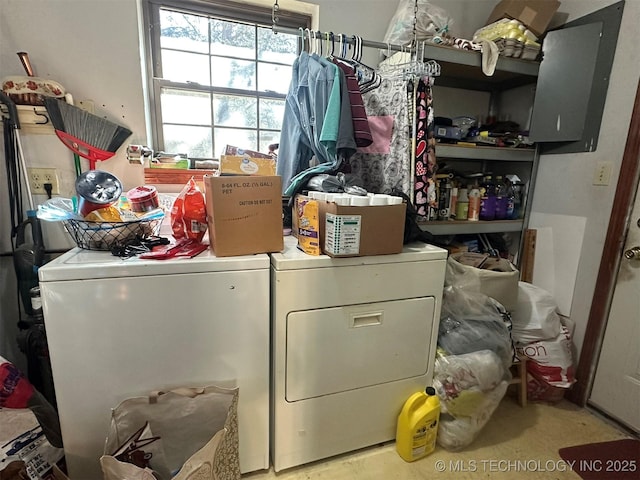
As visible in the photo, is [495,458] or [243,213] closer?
[243,213]

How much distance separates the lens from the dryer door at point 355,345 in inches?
47.2

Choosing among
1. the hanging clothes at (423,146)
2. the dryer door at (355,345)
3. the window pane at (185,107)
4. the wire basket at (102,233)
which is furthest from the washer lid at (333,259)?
the window pane at (185,107)

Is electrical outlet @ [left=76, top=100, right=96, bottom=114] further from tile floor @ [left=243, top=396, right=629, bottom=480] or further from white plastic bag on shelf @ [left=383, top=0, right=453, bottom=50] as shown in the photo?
tile floor @ [left=243, top=396, right=629, bottom=480]

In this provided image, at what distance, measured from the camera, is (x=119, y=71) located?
1.49 metres

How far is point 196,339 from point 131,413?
30 centimetres

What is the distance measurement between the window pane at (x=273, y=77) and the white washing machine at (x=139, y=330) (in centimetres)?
126

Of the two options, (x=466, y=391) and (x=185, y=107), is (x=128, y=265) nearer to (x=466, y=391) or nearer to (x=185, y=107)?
(x=185, y=107)

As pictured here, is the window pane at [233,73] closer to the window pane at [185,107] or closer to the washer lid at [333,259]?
the window pane at [185,107]

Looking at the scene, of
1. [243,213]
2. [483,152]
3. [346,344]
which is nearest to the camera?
[243,213]

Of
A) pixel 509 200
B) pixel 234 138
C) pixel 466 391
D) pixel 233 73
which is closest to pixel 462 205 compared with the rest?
pixel 509 200

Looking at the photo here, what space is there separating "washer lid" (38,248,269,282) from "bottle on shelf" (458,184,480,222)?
1446mm

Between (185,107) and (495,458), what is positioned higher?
(185,107)

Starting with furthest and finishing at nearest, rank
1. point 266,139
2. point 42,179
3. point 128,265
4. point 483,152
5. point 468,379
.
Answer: point 266,139, point 483,152, point 42,179, point 468,379, point 128,265

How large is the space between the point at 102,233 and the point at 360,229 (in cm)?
91
